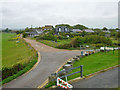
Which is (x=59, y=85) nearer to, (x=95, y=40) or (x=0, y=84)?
(x=0, y=84)

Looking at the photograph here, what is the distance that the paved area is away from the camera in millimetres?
7133

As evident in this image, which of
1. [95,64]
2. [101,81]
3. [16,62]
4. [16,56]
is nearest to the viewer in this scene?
[101,81]

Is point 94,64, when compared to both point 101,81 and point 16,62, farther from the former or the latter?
point 16,62

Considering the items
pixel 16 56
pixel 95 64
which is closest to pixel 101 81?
pixel 95 64

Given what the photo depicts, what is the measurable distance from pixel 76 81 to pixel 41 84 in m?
2.22

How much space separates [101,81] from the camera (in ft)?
25.1

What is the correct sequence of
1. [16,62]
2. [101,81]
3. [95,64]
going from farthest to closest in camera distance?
1. [16,62]
2. [95,64]
3. [101,81]

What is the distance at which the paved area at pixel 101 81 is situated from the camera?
7133mm

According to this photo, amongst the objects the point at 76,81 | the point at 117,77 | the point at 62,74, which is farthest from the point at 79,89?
the point at 117,77

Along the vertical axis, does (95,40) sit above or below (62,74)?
above

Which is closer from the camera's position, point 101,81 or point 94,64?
point 101,81

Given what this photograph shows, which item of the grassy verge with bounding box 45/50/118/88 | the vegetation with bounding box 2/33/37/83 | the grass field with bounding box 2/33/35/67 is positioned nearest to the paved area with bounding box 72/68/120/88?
the grassy verge with bounding box 45/50/118/88

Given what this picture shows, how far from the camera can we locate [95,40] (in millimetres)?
27203

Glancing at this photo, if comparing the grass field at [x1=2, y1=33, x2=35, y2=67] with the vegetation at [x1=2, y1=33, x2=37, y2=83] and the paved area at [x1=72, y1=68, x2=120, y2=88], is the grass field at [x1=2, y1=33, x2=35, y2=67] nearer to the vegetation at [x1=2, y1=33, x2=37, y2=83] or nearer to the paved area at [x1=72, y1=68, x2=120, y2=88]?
the vegetation at [x1=2, y1=33, x2=37, y2=83]
